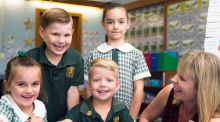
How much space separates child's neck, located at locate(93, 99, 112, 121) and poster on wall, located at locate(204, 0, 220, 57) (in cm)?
83

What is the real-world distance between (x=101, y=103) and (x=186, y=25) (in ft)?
10.5

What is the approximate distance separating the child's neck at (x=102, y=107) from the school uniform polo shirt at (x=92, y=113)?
2 centimetres

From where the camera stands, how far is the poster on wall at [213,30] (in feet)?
6.78

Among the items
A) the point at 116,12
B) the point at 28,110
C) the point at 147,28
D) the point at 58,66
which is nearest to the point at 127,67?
the point at 116,12

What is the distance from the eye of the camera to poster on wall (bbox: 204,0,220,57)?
6.78 ft

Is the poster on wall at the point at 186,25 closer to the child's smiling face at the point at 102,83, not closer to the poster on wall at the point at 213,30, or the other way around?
the poster on wall at the point at 213,30

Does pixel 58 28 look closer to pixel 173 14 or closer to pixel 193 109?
pixel 193 109

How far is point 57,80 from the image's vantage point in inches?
71.1

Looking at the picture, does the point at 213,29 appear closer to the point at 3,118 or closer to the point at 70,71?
the point at 70,71

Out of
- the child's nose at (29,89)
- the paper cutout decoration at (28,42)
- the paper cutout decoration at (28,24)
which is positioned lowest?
the paper cutout decoration at (28,42)

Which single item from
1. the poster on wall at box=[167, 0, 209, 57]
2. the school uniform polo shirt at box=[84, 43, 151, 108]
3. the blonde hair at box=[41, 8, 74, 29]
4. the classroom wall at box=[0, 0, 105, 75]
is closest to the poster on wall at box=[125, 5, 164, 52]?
the poster on wall at box=[167, 0, 209, 57]

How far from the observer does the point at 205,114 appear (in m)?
1.47

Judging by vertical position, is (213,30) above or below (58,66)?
above

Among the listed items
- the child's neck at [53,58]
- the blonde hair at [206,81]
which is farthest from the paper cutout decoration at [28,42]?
the blonde hair at [206,81]
